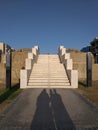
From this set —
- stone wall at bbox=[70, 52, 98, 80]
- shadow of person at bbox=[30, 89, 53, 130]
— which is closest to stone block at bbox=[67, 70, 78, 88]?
stone wall at bbox=[70, 52, 98, 80]

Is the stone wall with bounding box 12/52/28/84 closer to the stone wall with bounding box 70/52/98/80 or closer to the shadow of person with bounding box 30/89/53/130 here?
the stone wall with bounding box 70/52/98/80

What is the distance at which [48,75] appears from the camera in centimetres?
2138

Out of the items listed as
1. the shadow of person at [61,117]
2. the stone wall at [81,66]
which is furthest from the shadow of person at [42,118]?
the stone wall at [81,66]

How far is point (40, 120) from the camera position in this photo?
8133mm

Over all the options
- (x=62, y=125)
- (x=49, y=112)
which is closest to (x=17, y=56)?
(x=49, y=112)

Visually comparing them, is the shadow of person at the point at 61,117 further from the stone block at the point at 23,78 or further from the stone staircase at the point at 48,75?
the stone staircase at the point at 48,75

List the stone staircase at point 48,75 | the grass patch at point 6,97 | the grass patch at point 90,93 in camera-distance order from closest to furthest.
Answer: the grass patch at point 6,97 → the grass patch at point 90,93 → the stone staircase at point 48,75

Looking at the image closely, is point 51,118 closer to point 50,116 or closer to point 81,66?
point 50,116

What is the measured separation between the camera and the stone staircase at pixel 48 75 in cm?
1914

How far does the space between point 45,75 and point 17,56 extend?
6159mm

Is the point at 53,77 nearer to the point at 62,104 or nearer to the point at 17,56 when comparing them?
the point at 17,56

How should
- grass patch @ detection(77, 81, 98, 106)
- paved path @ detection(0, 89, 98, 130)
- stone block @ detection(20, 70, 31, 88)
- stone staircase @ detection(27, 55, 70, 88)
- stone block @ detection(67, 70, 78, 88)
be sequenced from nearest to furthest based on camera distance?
paved path @ detection(0, 89, 98, 130)
grass patch @ detection(77, 81, 98, 106)
stone block @ detection(20, 70, 31, 88)
stone block @ detection(67, 70, 78, 88)
stone staircase @ detection(27, 55, 70, 88)

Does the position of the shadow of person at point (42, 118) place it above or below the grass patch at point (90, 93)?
below

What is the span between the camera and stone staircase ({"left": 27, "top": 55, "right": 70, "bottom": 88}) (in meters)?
19.1
